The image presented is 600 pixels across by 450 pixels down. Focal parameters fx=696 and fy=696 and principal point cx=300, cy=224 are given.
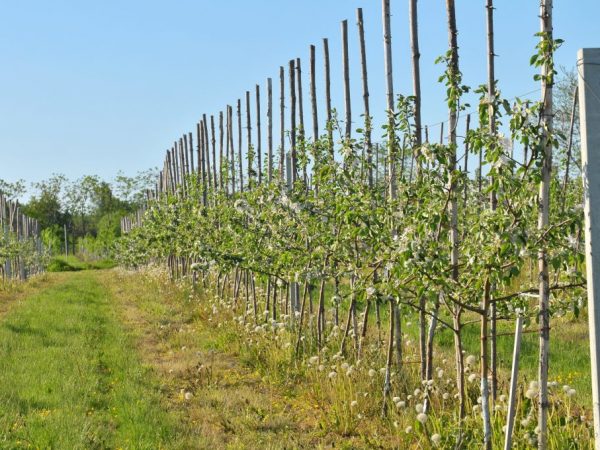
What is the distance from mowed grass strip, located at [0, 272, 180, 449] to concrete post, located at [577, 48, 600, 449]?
11.6ft

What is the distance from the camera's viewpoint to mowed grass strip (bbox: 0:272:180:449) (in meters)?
5.86

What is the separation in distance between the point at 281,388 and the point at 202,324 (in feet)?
14.3

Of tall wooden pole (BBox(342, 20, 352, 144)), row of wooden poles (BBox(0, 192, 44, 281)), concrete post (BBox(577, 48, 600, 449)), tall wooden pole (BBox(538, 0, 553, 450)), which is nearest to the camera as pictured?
concrete post (BBox(577, 48, 600, 449))

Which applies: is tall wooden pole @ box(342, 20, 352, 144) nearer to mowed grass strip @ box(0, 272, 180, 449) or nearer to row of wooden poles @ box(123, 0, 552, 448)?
row of wooden poles @ box(123, 0, 552, 448)

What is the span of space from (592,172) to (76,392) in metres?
5.80

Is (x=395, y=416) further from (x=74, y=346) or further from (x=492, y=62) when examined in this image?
(x=74, y=346)

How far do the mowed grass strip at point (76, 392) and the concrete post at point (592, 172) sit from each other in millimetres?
3528

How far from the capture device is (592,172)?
3.40m

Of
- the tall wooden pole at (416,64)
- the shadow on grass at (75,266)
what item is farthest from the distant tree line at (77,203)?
the tall wooden pole at (416,64)

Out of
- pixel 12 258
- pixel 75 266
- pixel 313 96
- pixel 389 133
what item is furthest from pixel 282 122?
pixel 75 266

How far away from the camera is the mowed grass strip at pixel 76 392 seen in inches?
231

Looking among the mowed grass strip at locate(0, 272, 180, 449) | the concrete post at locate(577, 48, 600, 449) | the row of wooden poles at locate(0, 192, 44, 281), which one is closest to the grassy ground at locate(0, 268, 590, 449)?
the mowed grass strip at locate(0, 272, 180, 449)

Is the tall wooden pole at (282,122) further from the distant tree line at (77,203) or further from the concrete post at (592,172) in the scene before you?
the distant tree line at (77,203)

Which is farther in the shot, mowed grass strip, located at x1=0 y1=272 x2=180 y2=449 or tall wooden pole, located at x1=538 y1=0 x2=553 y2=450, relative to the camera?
mowed grass strip, located at x1=0 y1=272 x2=180 y2=449
